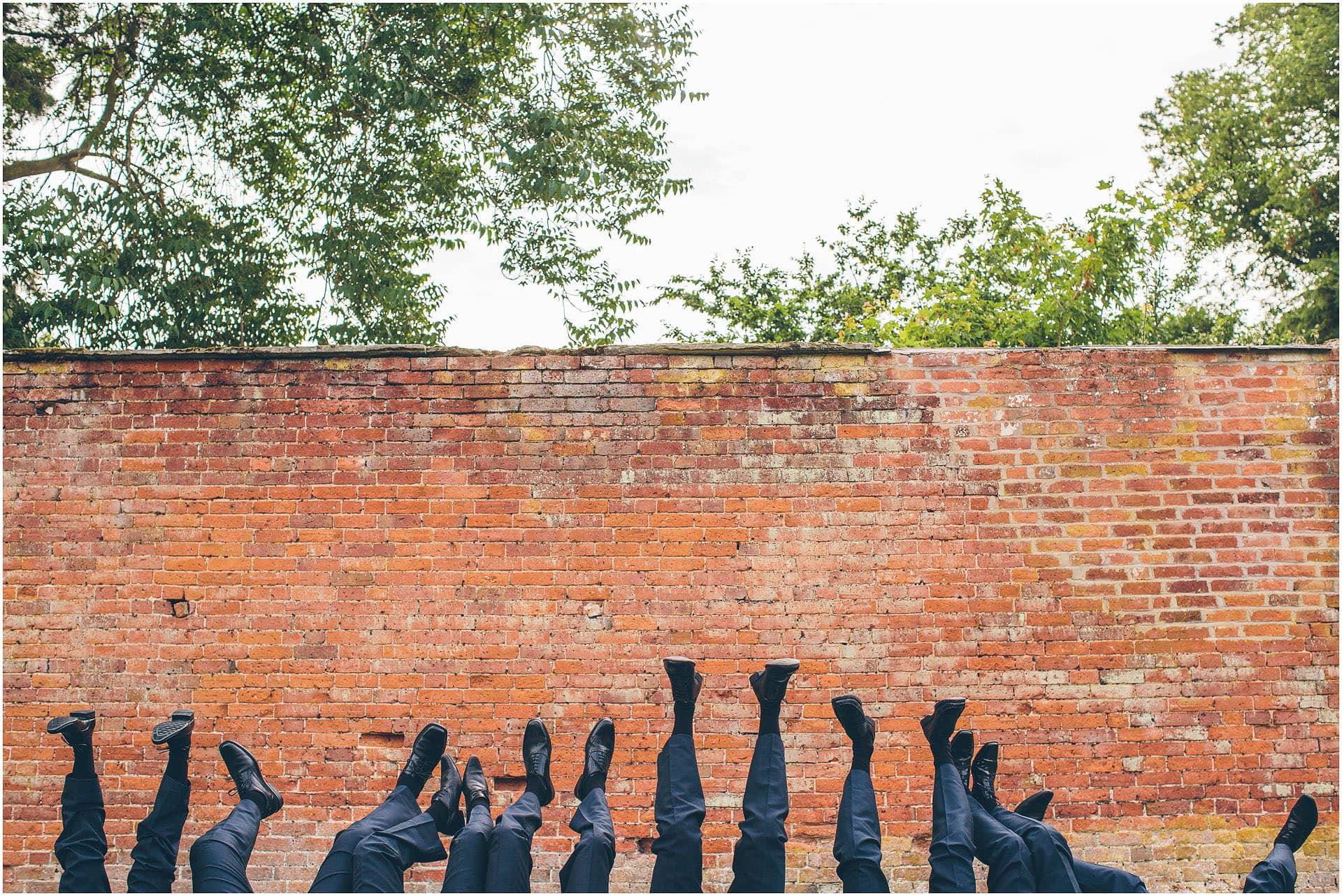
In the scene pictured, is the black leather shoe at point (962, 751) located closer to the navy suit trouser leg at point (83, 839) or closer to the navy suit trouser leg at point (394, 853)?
the navy suit trouser leg at point (394, 853)

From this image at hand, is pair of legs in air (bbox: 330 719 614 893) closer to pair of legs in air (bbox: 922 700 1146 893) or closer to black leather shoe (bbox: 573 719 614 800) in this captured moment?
black leather shoe (bbox: 573 719 614 800)

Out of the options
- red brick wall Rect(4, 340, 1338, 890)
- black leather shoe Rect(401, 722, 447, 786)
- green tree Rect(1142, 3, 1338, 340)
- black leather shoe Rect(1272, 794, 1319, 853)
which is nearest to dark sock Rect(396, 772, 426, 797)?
black leather shoe Rect(401, 722, 447, 786)

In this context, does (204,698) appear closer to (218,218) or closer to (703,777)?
(703,777)

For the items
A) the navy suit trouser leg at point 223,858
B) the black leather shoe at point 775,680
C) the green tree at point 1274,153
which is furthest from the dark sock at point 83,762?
the green tree at point 1274,153

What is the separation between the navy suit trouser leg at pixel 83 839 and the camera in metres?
3.30

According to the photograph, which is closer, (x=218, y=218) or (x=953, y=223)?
(x=218, y=218)

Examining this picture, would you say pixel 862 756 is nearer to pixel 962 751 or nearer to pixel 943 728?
pixel 943 728

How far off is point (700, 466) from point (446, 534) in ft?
4.69

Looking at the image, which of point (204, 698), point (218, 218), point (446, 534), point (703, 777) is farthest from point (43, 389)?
point (703, 777)

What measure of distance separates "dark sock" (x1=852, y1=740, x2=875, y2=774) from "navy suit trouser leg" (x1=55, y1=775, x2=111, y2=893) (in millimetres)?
3327

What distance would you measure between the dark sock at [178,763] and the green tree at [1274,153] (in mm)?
14749

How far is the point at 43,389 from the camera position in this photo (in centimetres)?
429

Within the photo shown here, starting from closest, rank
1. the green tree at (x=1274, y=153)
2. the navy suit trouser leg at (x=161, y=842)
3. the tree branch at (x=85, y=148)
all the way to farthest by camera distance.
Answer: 1. the navy suit trouser leg at (x=161, y=842)
2. the tree branch at (x=85, y=148)
3. the green tree at (x=1274, y=153)

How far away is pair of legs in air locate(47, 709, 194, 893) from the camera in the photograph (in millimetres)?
3301
